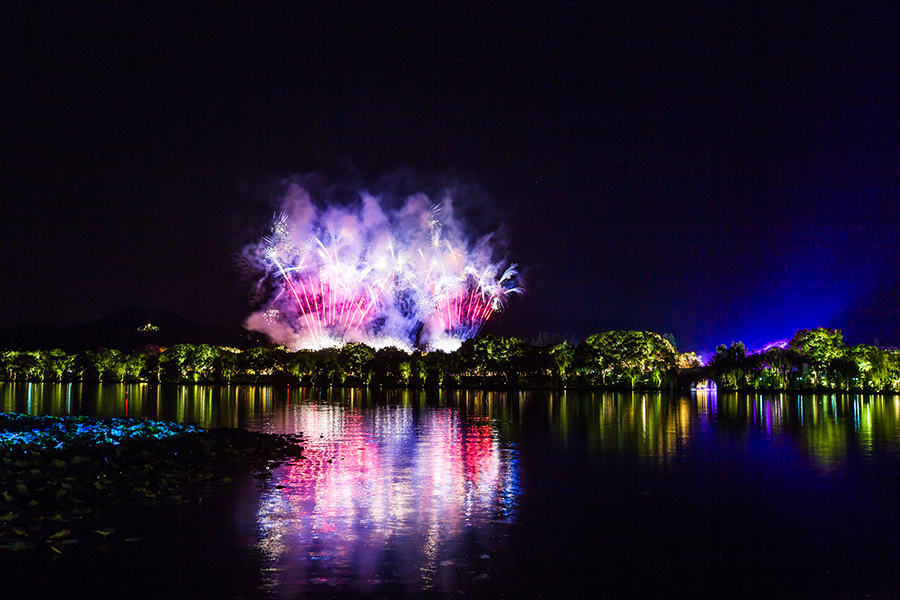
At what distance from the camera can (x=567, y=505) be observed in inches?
680

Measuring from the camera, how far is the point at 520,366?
399 feet

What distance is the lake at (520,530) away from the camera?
1116 centimetres

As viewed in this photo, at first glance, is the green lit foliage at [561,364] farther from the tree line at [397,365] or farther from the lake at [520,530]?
the lake at [520,530]

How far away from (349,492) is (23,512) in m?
7.52

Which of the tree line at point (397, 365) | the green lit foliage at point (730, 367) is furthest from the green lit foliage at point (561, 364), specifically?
the green lit foliage at point (730, 367)

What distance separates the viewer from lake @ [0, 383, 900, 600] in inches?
439

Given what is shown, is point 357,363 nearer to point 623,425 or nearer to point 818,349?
point 818,349

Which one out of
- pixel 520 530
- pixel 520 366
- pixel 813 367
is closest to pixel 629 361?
pixel 520 366

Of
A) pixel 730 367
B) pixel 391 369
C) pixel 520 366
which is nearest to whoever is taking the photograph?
pixel 730 367

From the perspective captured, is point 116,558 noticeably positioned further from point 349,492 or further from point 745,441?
point 745,441

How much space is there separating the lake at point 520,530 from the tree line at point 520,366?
267ft

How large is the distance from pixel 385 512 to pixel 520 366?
107m

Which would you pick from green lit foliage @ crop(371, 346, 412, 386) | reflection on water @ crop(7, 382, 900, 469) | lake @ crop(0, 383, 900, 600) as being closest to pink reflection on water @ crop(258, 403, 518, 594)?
lake @ crop(0, 383, 900, 600)

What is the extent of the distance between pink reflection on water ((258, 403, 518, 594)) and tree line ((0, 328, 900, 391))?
83.8 m
